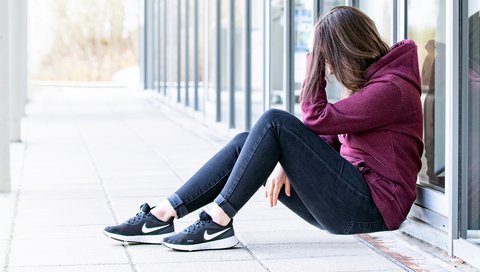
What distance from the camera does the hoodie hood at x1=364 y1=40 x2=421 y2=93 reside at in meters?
4.15

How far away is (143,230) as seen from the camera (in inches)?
182

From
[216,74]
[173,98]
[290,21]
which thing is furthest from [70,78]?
[290,21]

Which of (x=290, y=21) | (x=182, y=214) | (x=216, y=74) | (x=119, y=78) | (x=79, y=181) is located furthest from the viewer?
(x=119, y=78)

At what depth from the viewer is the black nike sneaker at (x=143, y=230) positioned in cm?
462

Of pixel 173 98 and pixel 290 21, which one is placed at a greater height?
pixel 290 21

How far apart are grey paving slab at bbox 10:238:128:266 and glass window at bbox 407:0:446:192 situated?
1462mm

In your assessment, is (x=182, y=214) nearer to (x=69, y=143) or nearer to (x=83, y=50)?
(x=69, y=143)

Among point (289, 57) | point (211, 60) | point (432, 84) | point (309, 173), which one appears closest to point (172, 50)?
point (211, 60)

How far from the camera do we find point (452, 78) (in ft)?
14.1

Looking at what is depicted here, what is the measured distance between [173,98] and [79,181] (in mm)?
8996

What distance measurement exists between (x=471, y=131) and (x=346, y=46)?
25.4 inches

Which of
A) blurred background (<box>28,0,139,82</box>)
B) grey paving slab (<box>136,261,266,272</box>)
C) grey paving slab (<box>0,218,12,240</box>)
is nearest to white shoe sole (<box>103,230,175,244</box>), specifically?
grey paving slab (<box>136,261,266,272</box>)

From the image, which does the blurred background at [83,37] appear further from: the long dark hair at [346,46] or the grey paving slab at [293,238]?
the long dark hair at [346,46]

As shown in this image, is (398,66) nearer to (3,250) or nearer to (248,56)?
(3,250)
